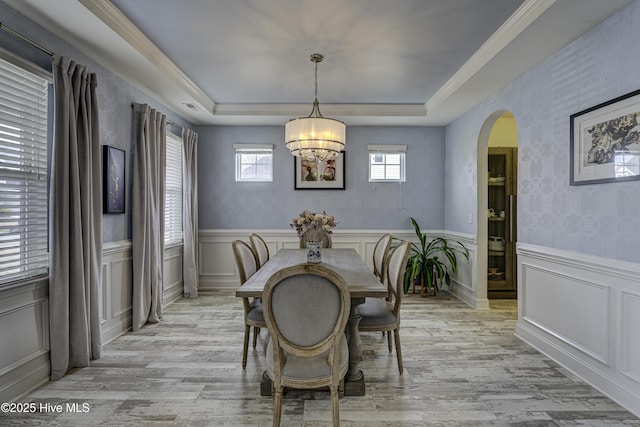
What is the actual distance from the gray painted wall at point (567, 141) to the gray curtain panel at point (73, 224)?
3.75 metres

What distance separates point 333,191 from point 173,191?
7.57 feet

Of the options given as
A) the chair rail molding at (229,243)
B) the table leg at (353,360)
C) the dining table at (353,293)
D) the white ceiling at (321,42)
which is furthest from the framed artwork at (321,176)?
the table leg at (353,360)

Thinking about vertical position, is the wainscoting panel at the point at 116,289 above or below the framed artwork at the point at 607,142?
below

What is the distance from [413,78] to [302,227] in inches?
86.6

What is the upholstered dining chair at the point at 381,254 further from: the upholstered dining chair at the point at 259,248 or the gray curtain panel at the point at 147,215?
the gray curtain panel at the point at 147,215

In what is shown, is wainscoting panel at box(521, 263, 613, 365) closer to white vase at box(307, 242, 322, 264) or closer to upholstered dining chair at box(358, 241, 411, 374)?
upholstered dining chair at box(358, 241, 411, 374)

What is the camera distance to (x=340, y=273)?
2713 millimetres

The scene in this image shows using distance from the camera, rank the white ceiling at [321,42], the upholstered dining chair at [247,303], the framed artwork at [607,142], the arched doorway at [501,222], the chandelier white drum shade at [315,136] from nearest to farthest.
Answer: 1. the framed artwork at [607,142]
2. the white ceiling at [321,42]
3. the upholstered dining chair at [247,303]
4. the chandelier white drum shade at [315,136]
5. the arched doorway at [501,222]

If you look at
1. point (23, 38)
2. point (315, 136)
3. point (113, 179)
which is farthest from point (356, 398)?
point (23, 38)

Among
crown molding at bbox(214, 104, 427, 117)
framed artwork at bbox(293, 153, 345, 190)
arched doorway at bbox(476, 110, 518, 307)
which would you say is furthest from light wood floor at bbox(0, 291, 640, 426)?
crown molding at bbox(214, 104, 427, 117)

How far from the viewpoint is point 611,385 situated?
95.0 inches

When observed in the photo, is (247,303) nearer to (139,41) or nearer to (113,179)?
(113,179)

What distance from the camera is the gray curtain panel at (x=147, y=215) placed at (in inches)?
148

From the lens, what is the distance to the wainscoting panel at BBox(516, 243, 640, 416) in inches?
90.4
